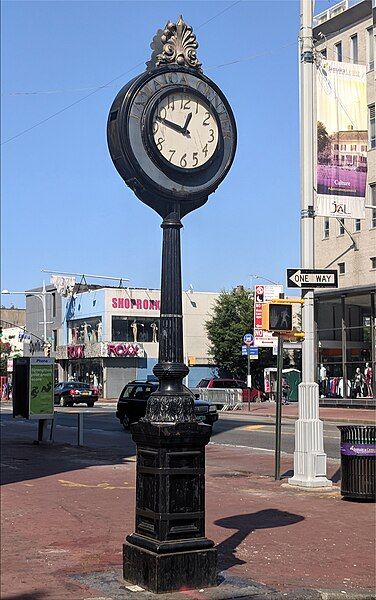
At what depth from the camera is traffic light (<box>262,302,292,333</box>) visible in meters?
12.9

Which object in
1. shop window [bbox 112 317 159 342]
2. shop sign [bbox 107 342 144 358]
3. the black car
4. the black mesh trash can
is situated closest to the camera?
the black mesh trash can

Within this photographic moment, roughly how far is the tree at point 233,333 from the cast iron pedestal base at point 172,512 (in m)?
55.9

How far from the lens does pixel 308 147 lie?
532 inches

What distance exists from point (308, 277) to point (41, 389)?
10.4m

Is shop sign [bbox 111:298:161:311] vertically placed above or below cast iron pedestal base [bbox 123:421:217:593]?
above

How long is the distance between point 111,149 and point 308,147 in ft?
25.0

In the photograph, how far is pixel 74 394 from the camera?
49.8m

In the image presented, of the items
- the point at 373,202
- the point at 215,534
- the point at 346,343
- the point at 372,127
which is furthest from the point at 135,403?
the point at 372,127

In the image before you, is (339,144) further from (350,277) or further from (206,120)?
(350,277)

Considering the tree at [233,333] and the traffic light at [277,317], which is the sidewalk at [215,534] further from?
the tree at [233,333]

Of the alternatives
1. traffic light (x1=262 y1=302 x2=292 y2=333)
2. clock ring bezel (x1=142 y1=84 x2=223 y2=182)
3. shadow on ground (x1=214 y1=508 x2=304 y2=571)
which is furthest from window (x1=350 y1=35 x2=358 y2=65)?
clock ring bezel (x1=142 y1=84 x2=223 y2=182)

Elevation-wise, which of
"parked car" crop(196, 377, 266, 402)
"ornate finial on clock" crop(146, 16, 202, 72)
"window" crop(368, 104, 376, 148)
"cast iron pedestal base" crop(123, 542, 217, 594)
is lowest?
"cast iron pedestal base" crop(123, 542, 217, 594)

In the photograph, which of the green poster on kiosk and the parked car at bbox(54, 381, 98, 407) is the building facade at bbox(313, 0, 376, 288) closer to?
the parked car at bbox(54, 381, 98, 407)

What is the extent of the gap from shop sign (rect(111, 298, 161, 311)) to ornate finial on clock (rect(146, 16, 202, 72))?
57.8 meters
